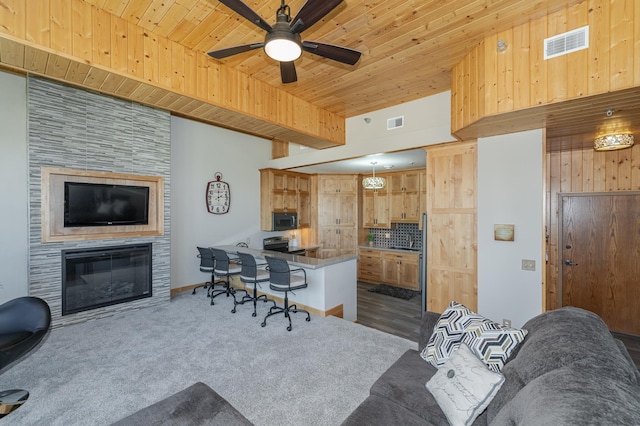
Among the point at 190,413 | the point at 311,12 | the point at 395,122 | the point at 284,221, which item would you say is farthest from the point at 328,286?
the point at 311,12

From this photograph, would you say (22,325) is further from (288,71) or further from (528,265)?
(528,265)

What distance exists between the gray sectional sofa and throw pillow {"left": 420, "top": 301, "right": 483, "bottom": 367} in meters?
0.09

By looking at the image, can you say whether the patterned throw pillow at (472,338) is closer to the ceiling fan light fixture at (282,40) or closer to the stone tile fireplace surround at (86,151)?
the ceiling fan light fixture at (282,40)

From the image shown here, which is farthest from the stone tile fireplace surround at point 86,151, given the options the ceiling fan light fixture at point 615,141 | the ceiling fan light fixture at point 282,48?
the ceiling fan light fixture at point 615,141

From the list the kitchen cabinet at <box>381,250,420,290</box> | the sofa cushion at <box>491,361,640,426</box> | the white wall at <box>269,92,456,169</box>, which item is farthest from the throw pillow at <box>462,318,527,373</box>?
the kitchen cabinet at <box>381,250,420,290</box>

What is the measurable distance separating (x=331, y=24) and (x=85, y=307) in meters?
4.61

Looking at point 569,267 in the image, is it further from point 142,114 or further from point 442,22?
point 142,114

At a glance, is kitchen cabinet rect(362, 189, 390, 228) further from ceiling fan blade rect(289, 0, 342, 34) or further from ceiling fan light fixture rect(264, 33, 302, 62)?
ceiling fan blade rect(289, 0, 342, 34)

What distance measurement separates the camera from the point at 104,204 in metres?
3.94

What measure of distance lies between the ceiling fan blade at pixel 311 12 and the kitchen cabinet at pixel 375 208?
5.27 metres

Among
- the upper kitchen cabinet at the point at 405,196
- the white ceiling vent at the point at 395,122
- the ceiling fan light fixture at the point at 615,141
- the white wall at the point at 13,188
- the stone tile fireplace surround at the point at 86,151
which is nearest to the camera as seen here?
the ceiling fan light fixture at the point at 615,141

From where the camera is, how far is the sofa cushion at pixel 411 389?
1.50 m

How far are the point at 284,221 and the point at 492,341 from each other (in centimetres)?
530

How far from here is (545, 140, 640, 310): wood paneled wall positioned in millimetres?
3818
